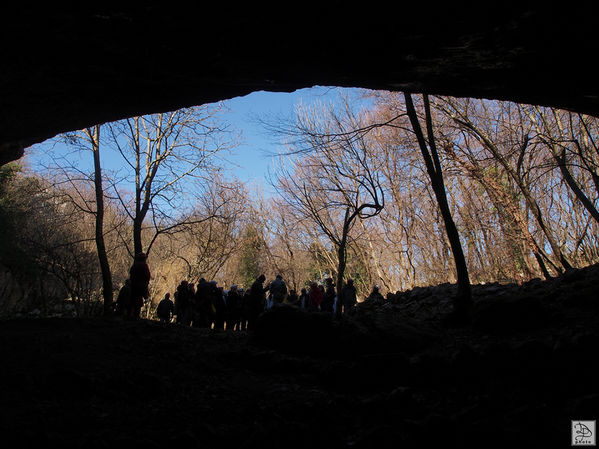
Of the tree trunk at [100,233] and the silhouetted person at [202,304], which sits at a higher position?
the tree trunk at [100,233]

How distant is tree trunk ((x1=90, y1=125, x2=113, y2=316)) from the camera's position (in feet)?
33.2

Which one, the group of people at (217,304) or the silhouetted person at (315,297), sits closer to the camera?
the group of people at (217,304)

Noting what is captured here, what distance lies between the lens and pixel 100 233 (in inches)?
409

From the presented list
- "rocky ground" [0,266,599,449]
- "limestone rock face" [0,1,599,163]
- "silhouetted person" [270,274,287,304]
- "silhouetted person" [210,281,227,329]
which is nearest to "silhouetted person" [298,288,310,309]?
"silhouetted person" [270,274,287,304]

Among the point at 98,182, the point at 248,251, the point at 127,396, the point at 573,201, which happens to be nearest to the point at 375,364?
the point at 127,396

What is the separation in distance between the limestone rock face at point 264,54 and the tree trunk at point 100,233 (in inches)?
172

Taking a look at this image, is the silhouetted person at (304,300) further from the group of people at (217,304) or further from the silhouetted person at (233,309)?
the silhouetted person at (233,309)

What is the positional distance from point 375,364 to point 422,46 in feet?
13.1

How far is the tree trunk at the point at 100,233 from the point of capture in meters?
10.1

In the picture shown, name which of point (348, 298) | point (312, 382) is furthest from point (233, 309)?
point (312, 382)

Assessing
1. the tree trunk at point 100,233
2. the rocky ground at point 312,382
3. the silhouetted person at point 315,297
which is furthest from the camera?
the silhouetted person at point 315,297

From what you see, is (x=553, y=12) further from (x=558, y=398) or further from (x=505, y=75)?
(x=558, y=398)

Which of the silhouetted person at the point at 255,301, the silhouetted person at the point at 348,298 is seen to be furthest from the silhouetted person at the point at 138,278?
the silhouetted person at the point at 348,298

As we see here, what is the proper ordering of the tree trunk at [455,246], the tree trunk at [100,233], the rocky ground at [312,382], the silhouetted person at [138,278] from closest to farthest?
the rocky ground at [312,382]
the tree trunk at [455,246]
the silhouetted person at [138,278]
the tree trunk at [100,233]
